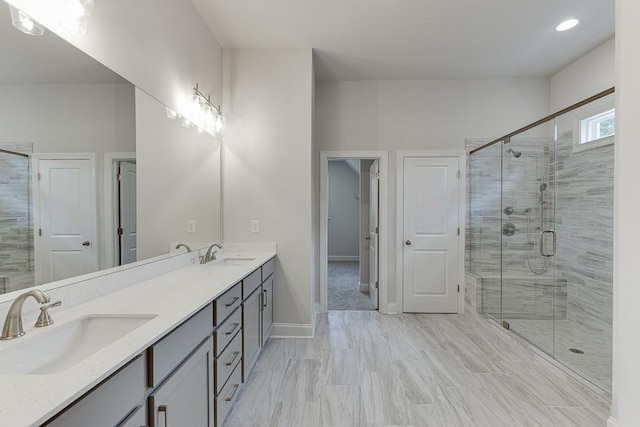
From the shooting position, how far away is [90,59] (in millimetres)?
1456

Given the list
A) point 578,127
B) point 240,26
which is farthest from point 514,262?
point 240,26

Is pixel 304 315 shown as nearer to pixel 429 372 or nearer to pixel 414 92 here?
pixel 429 372

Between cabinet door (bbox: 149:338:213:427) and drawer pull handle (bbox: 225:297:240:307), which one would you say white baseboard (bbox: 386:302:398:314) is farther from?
cabinet door (bbox: 149:338:213:427)

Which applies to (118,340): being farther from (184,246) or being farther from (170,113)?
(170,113)

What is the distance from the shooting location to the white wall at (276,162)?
3053 millimetres

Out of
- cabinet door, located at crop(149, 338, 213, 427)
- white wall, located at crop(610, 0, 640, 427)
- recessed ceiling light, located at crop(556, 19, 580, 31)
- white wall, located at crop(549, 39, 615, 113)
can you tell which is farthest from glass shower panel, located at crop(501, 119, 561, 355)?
cabinet door, located at crop(149, 338, 213, 427)

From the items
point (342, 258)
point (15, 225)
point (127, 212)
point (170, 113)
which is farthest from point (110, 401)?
point (342, 258)

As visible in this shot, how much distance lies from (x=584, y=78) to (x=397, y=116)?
1.95 meters

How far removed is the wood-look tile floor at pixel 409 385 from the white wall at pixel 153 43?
214cm

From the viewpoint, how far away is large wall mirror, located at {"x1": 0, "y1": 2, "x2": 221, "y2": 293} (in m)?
1.12

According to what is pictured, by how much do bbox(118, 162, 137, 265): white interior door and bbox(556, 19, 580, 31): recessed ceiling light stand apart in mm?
3618

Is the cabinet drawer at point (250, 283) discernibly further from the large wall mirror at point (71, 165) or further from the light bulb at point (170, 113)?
the light bulb at point (170, 113)

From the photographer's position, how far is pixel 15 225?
1124 mm

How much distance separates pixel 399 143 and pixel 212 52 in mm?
2302
